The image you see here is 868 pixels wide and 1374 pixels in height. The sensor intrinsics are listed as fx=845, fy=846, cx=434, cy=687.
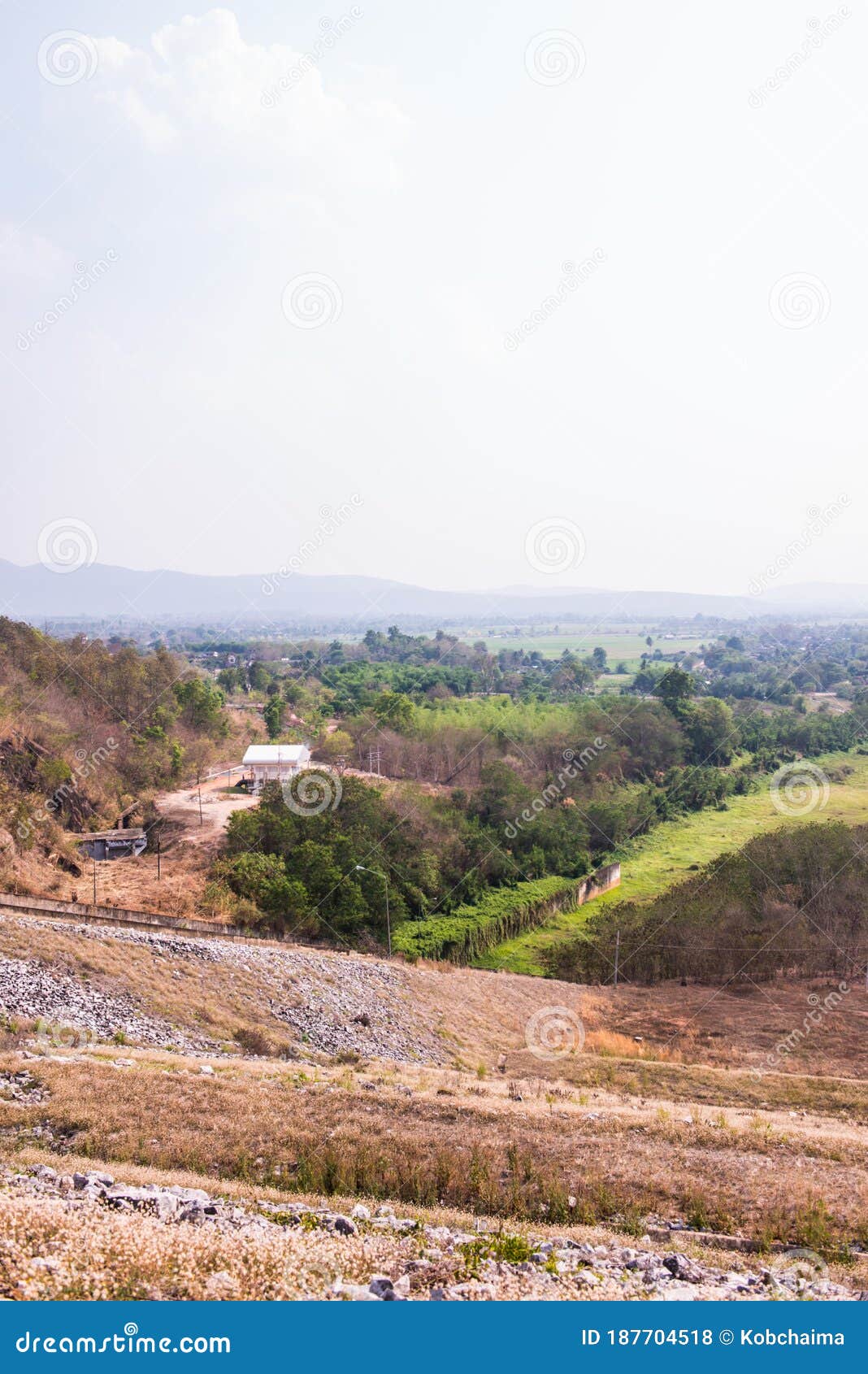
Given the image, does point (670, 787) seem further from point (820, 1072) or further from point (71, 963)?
point (71, 963)

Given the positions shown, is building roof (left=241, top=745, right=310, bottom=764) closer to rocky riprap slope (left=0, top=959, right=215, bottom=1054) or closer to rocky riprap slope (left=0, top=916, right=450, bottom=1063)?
rocky riprap slope (left=0, top=916, right=450, bottom=1063)

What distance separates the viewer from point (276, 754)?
4150 centimetres

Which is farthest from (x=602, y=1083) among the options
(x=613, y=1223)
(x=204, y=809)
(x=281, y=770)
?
(x=281, y=770)

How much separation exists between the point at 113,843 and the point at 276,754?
12.4 meters

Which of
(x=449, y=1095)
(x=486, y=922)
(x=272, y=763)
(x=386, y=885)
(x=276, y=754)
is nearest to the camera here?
(x=449, y=1095)

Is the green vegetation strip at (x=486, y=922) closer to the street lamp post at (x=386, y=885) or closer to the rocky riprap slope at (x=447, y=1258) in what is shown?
the street lamp post at (x=386, y=885)

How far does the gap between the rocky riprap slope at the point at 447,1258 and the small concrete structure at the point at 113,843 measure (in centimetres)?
2267

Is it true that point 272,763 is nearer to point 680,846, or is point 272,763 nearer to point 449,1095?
point 680,846

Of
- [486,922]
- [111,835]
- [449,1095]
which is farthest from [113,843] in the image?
[449,1095]

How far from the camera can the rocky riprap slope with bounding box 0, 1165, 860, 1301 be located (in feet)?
20.5

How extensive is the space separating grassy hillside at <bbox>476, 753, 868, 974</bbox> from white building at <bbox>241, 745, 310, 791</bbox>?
1566 cm

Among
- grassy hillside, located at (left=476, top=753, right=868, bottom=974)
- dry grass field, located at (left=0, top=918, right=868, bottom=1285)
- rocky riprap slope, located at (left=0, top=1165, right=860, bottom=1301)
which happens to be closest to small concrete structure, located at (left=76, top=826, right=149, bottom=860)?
dry grass field, located at (left=0, top=918, right=868, bottom=1285)

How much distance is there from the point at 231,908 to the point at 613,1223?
56.1ft

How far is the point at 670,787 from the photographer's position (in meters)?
47.5
